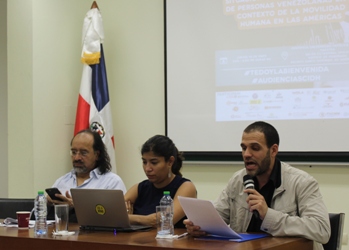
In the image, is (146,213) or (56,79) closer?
(146,213)

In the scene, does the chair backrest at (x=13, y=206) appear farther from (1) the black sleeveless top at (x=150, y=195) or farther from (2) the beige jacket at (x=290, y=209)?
(2) the beige jacket at (x=290, y=209)

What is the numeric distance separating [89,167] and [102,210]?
3.53ft

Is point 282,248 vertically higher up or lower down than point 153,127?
lower down

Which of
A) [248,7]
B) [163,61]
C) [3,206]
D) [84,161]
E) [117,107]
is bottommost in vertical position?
[3,206]

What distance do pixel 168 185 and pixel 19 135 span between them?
205 centimetres

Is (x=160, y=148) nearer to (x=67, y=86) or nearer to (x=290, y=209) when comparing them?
(x=290, y=209)

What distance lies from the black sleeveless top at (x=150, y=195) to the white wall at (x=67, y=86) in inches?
58.4

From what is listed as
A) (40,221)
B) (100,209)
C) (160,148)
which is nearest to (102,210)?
(100,209)

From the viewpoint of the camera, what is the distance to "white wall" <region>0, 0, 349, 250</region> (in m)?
5.15

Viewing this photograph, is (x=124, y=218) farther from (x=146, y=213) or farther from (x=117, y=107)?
(x=117, y=107)

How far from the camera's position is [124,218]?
10.2ft

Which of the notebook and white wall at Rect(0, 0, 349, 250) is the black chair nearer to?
the notebook

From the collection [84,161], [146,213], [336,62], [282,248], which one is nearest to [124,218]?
[146,213]

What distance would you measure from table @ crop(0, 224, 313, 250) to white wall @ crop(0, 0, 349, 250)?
6.80ft
